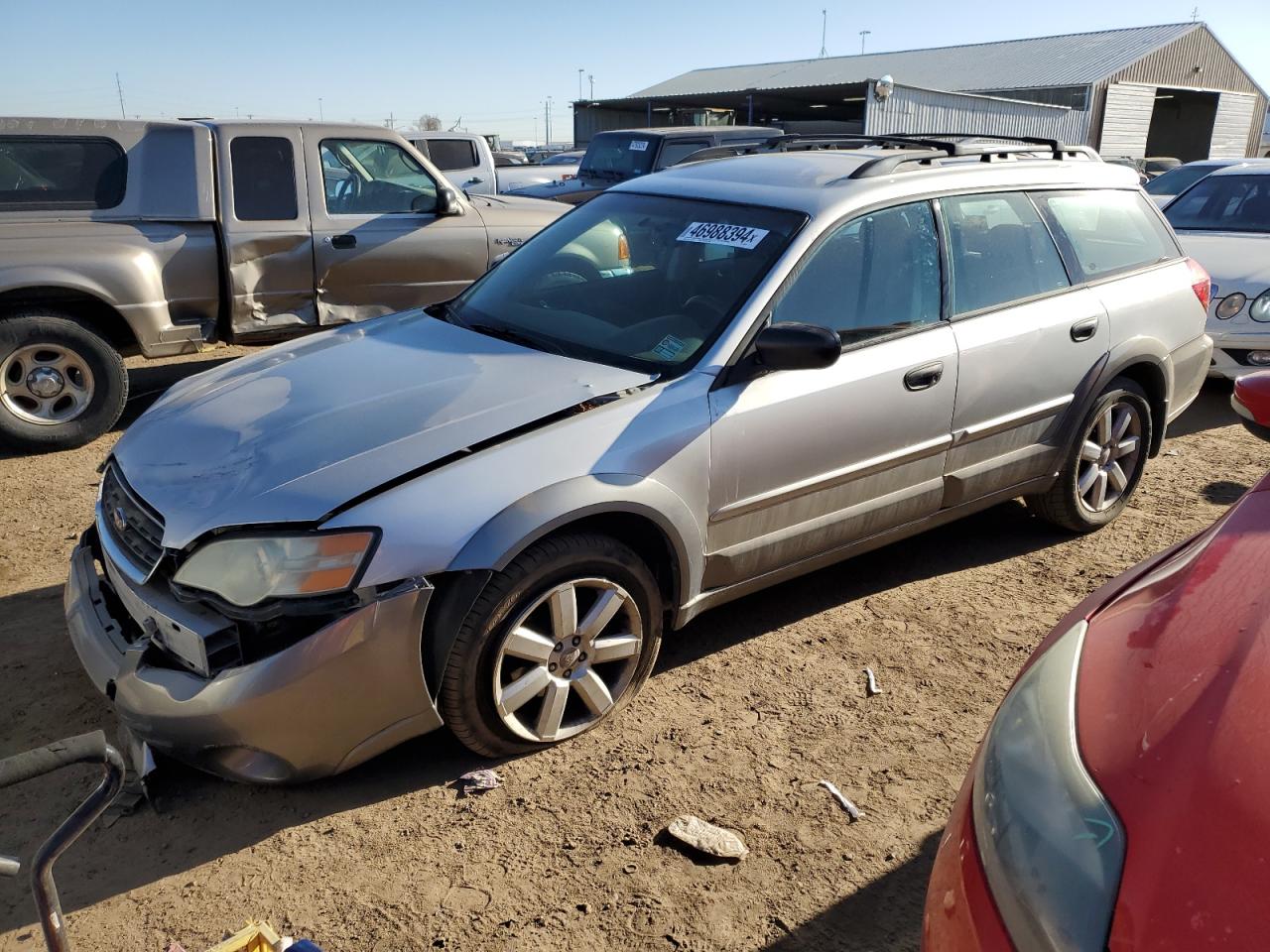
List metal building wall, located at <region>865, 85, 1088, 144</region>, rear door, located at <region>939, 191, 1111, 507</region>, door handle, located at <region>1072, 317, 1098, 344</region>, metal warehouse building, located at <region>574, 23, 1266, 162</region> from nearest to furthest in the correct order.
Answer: rear door, located at <region>939, 191, 1111, 507</region> → door handle, located at <region>1072, 317, 1098, 344</region> → metal building wall, located at <region>865, 85, 1088, 144</region> → metal warehouse building, located at <region>574, 23, 1266, 162</region>

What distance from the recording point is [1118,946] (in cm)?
131

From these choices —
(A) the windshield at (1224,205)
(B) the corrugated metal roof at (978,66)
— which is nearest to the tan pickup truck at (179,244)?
(A) the windshield at (1224,205)

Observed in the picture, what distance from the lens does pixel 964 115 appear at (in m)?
29.5

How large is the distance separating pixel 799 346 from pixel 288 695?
70.4 inches

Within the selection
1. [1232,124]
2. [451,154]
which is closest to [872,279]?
[451,154]

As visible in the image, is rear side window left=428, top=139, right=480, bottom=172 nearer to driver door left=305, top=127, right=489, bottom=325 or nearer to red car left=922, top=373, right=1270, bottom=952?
driver door left=305, top=127, right=489, bottom=325

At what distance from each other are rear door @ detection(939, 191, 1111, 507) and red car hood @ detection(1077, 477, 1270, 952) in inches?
77.5

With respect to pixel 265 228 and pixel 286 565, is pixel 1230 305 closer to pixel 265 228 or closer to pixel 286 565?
pixel 265 228

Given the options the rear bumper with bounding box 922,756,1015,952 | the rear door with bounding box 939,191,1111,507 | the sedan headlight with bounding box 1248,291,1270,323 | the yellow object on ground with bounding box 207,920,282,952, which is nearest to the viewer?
the rear bumper with bounding box 922,756,1015,952

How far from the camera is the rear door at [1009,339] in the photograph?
3.90 metres

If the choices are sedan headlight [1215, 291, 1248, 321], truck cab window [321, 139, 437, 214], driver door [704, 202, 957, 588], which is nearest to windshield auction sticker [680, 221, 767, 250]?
driver door [704, 202, 957, 588]

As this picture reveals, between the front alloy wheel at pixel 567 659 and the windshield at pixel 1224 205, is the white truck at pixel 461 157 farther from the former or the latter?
the front alloy wheel at pixel 567 659

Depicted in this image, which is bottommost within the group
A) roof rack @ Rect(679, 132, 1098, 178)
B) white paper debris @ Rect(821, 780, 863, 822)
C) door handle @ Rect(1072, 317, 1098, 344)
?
white paper debris @ Rect(821, 780, 863, 822)

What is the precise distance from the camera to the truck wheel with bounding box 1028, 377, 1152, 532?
4.50 m
